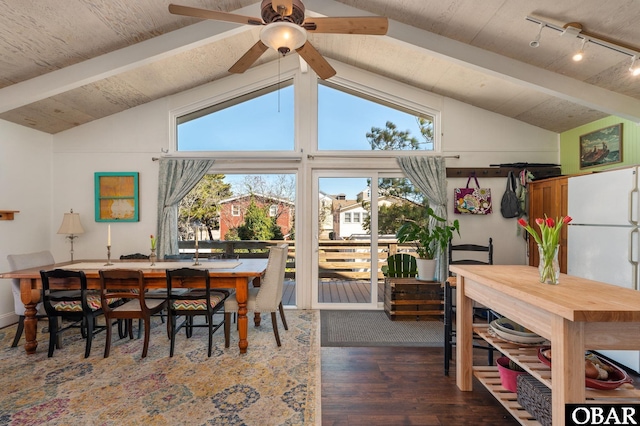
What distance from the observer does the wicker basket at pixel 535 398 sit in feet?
5.24

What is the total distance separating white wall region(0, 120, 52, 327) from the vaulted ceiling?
0.83 feet

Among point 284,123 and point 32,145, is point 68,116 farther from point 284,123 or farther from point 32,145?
point 284,123

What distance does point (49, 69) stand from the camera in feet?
10.2

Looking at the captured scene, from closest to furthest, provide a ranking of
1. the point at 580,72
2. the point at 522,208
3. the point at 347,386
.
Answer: the point at 347,386 < the point at 580,72 < the point at 522,208

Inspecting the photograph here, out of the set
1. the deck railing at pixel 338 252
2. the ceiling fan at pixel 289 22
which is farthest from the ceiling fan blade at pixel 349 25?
the deck railing at pixel 338 252

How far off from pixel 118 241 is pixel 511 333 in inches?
182

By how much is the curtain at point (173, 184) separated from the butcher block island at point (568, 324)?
368cm

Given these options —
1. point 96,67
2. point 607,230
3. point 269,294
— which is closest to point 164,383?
point 269,294

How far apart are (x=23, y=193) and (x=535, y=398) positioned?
5412mm

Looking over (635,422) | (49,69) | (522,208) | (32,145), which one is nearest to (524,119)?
(522,208)

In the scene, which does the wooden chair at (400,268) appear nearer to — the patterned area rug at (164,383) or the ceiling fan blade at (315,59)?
the patterned area rug at (164,383)

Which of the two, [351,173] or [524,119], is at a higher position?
[524,119]

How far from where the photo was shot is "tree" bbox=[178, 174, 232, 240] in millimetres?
4523

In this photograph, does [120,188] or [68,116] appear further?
[120,188]
